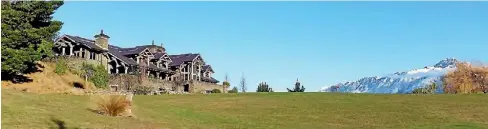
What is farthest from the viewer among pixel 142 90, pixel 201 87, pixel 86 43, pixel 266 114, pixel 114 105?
pixel 201 87

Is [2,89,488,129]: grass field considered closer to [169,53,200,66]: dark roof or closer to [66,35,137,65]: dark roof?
[66,35,137,65]: dark roof

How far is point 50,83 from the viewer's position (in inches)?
1850


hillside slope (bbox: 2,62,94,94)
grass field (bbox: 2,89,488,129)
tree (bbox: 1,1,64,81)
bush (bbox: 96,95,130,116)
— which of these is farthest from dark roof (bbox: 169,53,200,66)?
bush (bbox: 96,95,130,116)

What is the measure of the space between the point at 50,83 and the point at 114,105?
27119 mm

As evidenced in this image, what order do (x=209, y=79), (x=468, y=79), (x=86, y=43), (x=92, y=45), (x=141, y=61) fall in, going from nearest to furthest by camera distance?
(x=86, y=43), (x=92, y=45), (x=141, y=61), (x=468, y=79), (x=209, y=79)

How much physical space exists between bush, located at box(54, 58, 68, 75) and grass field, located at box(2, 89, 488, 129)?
1956cm

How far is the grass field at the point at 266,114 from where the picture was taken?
65.1 feet

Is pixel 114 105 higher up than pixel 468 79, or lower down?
lower down

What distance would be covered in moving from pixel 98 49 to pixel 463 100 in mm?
39350

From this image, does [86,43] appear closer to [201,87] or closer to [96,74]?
[96,74]

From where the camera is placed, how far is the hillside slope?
43000 mm

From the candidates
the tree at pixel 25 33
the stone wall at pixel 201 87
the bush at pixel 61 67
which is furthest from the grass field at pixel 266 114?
the stone wall at pixel 201 87

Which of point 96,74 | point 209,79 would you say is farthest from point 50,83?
point 209,79

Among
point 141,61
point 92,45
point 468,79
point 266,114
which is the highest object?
point 92,45
